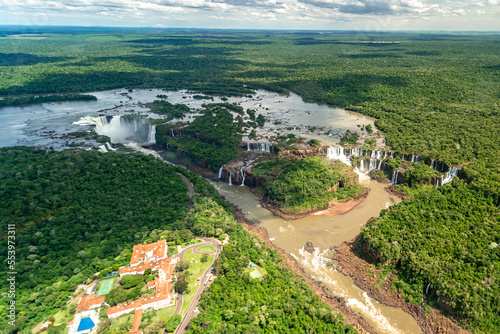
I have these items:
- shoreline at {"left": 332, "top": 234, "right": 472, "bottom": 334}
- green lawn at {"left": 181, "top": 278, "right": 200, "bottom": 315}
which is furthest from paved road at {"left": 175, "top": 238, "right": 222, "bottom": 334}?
shoreline at {"left": 332, "top": 234, "right": 472, "bottom": 334}

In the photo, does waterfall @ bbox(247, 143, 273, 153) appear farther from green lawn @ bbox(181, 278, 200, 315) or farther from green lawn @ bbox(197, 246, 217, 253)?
green lawn @ bbox(181, 278, 200, 315)

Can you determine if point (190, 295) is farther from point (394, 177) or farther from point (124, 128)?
point (124, 128)

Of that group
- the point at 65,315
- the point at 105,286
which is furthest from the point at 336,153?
the point at 65,315

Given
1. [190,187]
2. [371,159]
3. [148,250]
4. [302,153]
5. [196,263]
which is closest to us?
[196,263]

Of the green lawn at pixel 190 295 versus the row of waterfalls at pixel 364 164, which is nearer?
the green lawn at pixel 190 295

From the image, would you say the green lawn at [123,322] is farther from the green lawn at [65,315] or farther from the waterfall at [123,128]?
the waterfall at [123,128]

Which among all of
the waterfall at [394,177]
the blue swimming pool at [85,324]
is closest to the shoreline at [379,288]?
the waterfall at [394,177]

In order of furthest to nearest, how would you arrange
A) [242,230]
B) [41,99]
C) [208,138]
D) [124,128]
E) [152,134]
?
[41,99], [124,128], [152,134], [208,138], [242,230]
